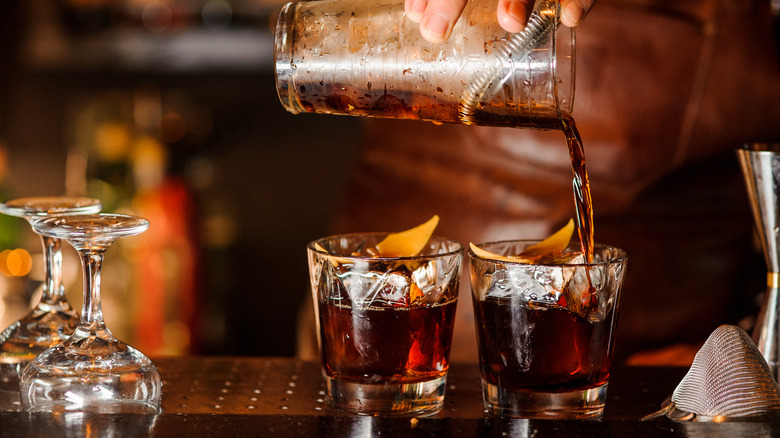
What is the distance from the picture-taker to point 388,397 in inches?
28.7

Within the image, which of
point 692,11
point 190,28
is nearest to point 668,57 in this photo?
point 692,11

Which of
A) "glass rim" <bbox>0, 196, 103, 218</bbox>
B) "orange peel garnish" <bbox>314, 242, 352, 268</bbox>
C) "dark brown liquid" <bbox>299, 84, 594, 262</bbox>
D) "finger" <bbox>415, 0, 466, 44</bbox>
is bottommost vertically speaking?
"orange peel garnish" <bbox>314, 242, 352, 268</bbox>

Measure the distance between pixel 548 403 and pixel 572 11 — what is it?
13.8 inches

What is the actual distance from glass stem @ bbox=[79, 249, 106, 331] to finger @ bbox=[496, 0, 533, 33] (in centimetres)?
37

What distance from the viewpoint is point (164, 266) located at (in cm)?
236

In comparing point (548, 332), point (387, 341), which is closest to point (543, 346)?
point (548, 332)

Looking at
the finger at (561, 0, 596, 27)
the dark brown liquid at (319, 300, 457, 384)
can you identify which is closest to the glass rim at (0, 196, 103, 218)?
the dark brown liquid at (319, 300, 457, 384)

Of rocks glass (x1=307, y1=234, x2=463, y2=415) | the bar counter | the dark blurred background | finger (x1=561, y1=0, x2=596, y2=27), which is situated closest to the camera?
the bar counter

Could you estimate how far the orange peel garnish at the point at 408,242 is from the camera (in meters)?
0.79

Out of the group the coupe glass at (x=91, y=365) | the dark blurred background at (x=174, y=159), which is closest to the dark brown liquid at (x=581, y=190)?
the coupe glass at (x=91, y=365)

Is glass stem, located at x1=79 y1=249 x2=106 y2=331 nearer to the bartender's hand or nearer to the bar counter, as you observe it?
the bar counter

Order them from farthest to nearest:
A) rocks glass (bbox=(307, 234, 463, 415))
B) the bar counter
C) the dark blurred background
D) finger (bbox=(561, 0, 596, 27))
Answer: the dark blurred background → finger (bbox=(561, 0, 596, 27)) → rocks glass (bbox=(307, 234, 463, 415)) → the bar counter

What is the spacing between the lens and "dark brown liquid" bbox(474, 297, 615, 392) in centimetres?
71

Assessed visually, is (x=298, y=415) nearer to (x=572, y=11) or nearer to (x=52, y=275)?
(x=52, y=275)
